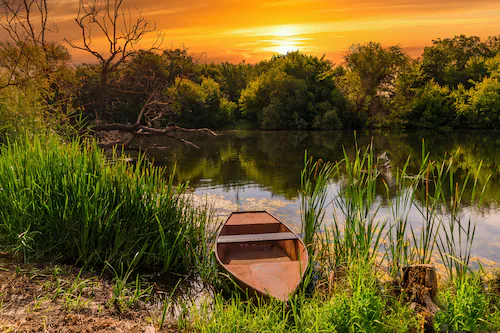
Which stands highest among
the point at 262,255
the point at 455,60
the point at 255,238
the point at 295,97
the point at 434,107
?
the point at 455,60

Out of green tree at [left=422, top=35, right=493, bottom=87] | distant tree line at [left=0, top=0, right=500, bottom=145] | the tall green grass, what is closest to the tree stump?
the tall green grass

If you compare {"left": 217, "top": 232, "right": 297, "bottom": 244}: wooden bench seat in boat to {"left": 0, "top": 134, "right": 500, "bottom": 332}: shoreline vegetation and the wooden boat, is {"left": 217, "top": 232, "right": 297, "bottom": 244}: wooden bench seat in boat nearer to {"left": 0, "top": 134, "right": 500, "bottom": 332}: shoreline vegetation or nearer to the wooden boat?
the wooden boat

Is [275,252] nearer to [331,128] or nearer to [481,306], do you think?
[481,306]

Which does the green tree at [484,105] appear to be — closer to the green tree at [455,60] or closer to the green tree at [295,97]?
the green tree at [455,60]

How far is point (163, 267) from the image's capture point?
6.33 metres

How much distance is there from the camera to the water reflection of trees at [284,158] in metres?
16.9

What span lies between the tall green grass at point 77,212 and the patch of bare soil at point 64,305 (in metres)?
0.32

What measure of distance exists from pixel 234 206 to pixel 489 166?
48.7 ft

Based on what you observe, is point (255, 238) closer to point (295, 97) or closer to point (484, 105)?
point (295, 97)

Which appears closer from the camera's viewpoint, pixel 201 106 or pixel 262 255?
pixel 262 255

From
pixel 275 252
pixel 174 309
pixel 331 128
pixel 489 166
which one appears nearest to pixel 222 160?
pixel 489 166

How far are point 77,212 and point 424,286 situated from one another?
4.60 metres

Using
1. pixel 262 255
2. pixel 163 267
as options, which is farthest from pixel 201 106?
pixel 163 267

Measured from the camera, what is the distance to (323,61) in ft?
159
